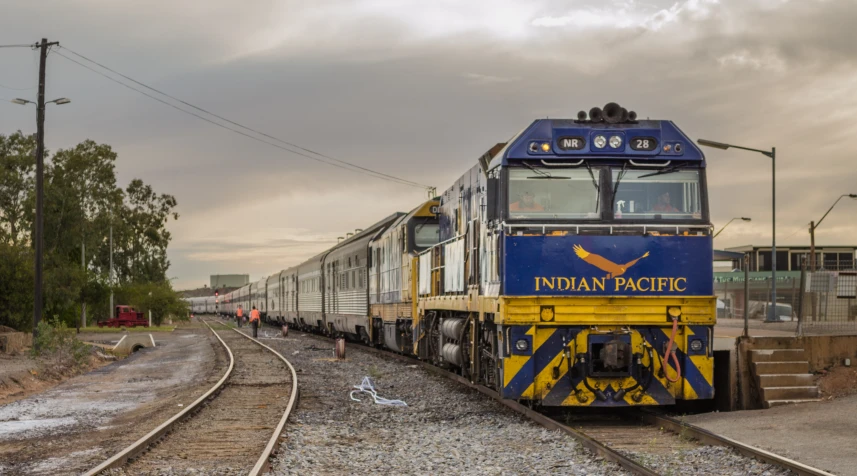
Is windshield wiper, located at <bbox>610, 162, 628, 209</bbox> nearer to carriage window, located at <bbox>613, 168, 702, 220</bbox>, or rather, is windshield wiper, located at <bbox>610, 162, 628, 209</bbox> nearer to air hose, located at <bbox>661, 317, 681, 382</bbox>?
carriage window, located at <bbox>613, 168, 702, 220</bbox>

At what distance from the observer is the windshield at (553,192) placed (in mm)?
11250

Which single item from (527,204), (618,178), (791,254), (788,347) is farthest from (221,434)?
(791,254)

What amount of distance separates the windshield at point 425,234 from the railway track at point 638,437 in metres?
7.93

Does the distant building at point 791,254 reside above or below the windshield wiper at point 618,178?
above

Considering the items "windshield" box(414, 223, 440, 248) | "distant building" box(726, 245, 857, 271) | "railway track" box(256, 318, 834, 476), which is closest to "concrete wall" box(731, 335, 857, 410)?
"railway track" box(256, 318, 834, 476)

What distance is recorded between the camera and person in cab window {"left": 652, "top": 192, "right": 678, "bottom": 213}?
11.3 m

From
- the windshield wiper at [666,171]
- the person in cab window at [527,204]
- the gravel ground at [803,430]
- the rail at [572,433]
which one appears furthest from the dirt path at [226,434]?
the windshield wiper at [666,171]

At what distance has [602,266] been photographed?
11172 millimetres

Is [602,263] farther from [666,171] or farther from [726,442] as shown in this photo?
[726,442]

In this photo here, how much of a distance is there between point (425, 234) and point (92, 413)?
8.80 metres

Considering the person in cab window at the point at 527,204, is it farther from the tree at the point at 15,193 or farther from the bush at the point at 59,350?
the tree at the point at 15,193

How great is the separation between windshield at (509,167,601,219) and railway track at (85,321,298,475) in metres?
4.05

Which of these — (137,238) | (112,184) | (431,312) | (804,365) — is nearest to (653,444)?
(804,365)

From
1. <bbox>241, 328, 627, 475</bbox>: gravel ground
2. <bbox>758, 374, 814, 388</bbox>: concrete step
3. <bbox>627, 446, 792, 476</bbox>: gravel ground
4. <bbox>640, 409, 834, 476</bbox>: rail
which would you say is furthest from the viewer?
<bbox>758, 374, 814, 388</bbox>: concrete step
